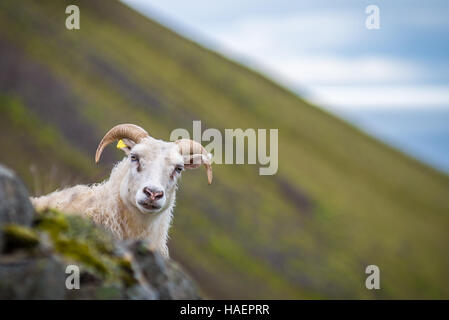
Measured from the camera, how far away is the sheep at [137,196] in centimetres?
970

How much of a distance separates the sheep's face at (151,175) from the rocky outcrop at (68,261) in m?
2.27

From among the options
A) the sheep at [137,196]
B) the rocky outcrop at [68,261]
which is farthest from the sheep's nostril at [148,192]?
the rocky outcrop at [68,261]

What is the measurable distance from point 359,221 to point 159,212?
56.6m

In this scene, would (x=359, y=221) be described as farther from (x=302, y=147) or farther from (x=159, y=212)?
(x=159, y=212)

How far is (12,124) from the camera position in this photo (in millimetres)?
41031

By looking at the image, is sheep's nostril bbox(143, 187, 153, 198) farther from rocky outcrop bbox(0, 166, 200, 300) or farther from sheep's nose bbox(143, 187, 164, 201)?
rocky outcrop bbox(0, 166, 200, 300)

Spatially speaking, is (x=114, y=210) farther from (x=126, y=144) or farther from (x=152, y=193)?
(x=126, y=144)

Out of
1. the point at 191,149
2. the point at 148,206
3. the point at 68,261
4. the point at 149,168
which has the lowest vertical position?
the point at 68,261

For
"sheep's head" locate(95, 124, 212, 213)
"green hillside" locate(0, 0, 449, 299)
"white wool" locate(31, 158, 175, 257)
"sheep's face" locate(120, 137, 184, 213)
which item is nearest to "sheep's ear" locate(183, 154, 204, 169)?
"sheep's head" locate(95, 124, 212, 213)

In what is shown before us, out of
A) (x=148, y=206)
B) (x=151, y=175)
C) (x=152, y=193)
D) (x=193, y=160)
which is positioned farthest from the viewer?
(x=193, y=160)

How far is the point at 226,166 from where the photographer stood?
5691 centimetres

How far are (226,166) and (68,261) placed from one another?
50.9 metres

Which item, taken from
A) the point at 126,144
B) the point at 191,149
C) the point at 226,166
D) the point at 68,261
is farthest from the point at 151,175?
the point at 226,166
